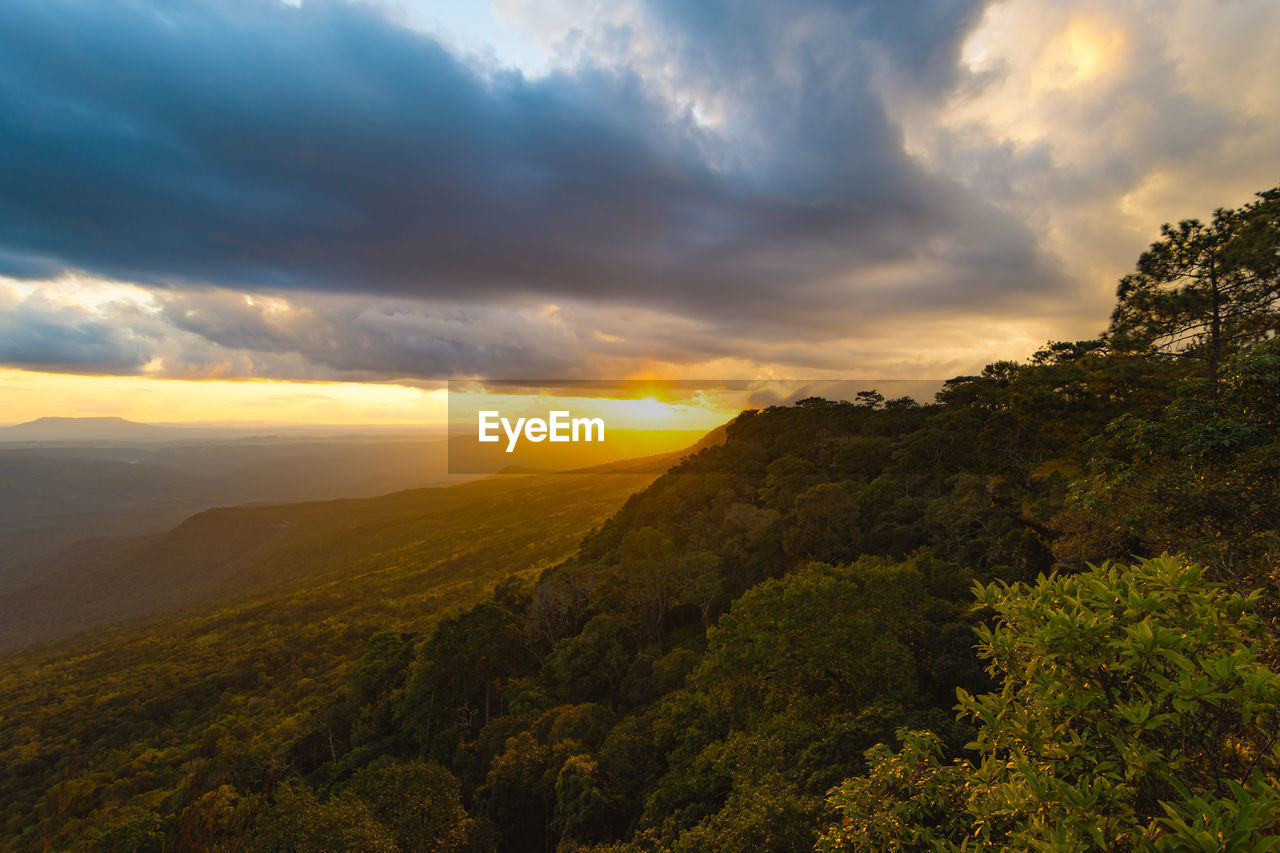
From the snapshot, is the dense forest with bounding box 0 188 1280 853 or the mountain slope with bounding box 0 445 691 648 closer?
the dense forest with bounding box 0 188 1280 853

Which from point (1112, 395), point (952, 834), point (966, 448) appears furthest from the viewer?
point (966, 448)

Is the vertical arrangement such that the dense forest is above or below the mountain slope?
above

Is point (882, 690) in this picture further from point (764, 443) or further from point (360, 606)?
point (360, 606)

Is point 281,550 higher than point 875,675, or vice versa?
point 875,675

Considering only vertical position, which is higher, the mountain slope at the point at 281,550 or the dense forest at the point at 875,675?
the dense forest at the point at 875,675

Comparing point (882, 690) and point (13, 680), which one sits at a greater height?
point (882, 690)

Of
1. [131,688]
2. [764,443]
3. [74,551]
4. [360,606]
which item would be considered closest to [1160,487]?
[764,443]

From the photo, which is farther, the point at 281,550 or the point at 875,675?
the point at 281,550

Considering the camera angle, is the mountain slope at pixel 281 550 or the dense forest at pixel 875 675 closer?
the dense forest at pixel 875 675
